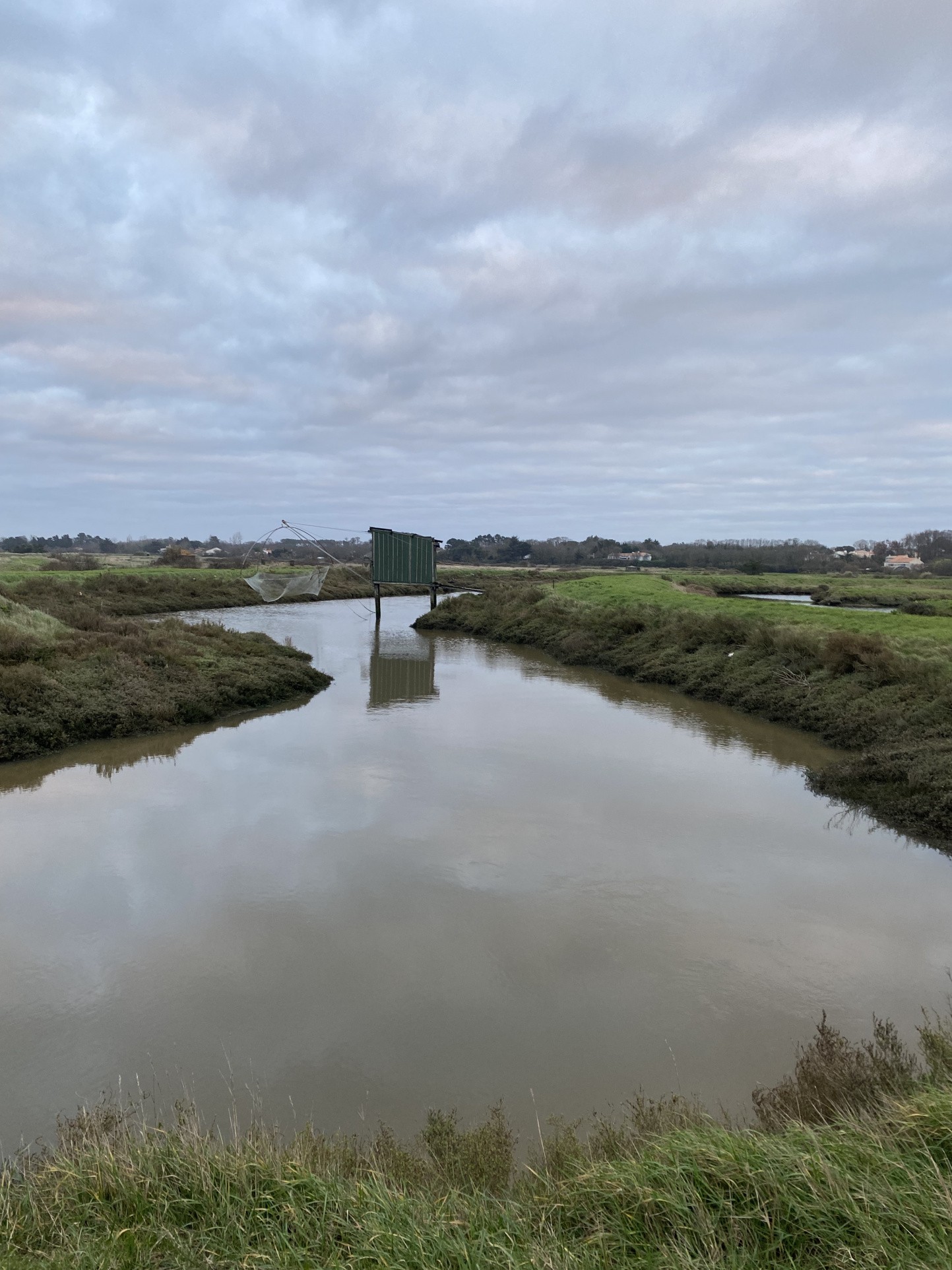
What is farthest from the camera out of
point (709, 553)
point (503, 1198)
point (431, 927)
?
point (709, 553)

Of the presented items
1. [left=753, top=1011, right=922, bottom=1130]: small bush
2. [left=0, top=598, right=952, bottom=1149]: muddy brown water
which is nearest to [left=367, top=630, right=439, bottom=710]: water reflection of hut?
[left=0, top=598, right=952, bottom=1149]: muddy brown water

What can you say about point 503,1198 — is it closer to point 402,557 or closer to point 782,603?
point 782,603

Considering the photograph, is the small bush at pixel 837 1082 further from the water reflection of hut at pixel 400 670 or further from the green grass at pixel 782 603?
the water reflection of hut at pixel 400 670

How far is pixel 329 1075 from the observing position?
5586 millimetres

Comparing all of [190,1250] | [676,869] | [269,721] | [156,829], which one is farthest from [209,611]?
[190,1250]

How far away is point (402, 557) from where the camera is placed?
36625mm

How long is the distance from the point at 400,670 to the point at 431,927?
56.5 ft

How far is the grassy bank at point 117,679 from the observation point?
555 inches

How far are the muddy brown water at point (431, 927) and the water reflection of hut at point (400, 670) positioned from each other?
5.63 m

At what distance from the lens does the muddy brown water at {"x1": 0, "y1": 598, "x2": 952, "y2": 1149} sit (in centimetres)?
569

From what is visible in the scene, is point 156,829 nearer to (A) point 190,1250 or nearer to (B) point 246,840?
(B) point 246,840

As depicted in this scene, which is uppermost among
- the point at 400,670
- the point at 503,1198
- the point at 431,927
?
the point at 400,670

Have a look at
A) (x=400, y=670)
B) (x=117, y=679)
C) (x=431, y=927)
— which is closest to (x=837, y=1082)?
(x=431, y=927)

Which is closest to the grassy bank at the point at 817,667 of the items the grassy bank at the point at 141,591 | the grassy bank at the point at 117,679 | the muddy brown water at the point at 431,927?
the muddy brown water at the point at 431,927
